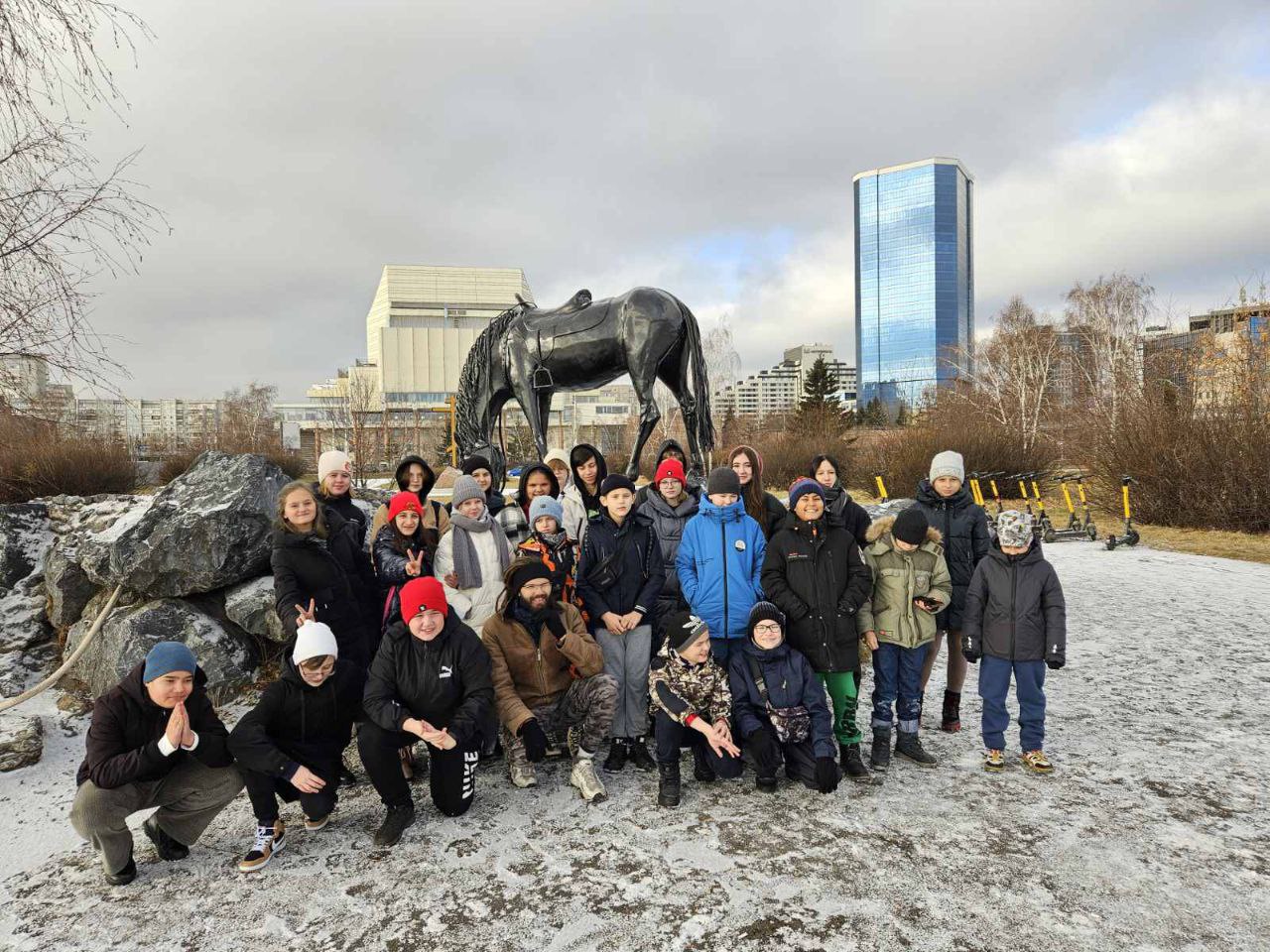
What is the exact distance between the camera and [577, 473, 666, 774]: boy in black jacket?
143 inches

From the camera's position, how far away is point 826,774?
3193 millimetres

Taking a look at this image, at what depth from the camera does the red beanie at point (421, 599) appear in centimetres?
308

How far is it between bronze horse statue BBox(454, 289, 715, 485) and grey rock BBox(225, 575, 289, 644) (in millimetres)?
2099

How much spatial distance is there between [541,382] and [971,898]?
16.9 feet

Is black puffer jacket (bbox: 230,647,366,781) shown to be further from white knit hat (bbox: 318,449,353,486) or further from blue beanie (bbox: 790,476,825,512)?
blue beanie (bbox: 790,476,825,512)

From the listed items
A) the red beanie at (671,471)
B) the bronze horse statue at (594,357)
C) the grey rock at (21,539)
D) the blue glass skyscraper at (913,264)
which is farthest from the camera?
the blue glass skyscraper at (913,264)

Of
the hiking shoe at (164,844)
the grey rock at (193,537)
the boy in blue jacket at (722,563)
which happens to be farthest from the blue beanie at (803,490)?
the grey rock at (193,537)

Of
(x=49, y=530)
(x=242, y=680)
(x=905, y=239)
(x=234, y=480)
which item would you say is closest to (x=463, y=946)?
(x=242, y=680)

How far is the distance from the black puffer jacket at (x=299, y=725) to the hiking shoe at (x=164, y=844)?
404 mm

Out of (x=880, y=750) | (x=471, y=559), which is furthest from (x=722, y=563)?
(x=471, y=559)

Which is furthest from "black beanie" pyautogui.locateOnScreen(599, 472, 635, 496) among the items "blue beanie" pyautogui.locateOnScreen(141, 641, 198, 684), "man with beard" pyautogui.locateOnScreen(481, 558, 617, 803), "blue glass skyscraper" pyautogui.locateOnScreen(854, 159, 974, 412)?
"blue glass skyscraper" pyautogui.locateOnScreen(854, 159, 974, 412)

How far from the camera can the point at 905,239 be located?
103562 millimetres

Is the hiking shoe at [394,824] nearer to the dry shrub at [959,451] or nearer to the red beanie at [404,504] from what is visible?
the red beanie at [404,504]

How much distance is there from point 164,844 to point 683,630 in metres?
2.36
